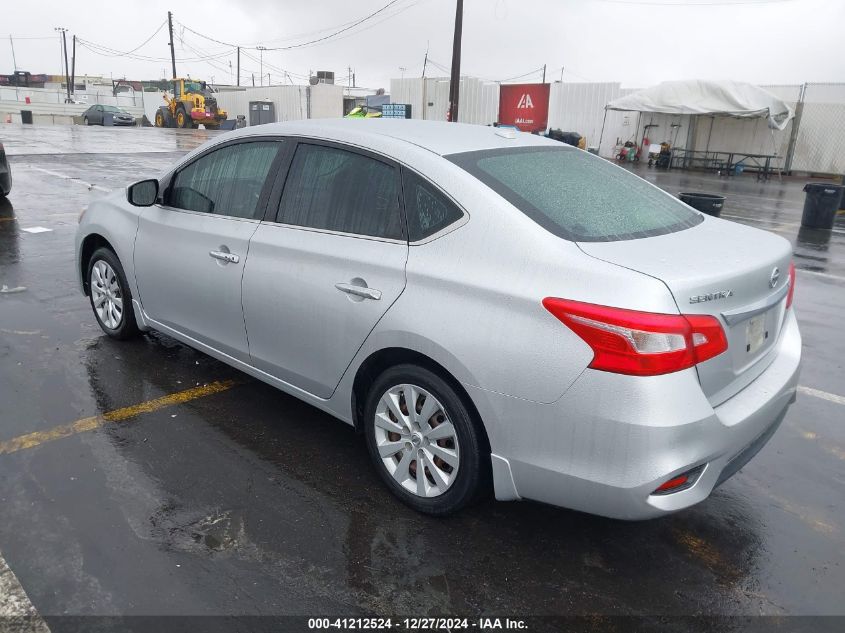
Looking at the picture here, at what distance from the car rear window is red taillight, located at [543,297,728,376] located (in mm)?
436

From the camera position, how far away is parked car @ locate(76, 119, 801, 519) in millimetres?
2525

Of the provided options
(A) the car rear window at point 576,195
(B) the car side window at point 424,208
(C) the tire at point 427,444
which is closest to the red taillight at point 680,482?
(C) the tire at point 427,444

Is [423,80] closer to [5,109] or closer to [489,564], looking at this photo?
[489,564]

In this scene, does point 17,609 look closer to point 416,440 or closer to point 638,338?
point 416,440

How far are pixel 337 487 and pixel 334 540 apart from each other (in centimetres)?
45

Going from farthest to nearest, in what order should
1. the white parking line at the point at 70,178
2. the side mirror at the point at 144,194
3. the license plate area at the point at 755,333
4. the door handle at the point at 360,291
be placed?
the white parking line at the point at 70,178 → the side mirror at the point at 144,194 → the door handle at the point at 360,291 → the license plate area at the point at 755,333

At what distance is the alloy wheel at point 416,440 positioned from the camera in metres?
3.03

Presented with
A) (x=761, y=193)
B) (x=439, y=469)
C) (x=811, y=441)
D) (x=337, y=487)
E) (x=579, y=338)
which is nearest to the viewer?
(x=579, y=338)

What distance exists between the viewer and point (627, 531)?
3201 millimetres

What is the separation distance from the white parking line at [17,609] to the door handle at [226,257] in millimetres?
1846

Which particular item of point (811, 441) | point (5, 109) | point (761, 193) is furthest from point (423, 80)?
point (5, 109)

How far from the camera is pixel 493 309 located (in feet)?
9.01

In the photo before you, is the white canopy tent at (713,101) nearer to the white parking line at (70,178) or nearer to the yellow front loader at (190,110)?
the white parking line at (70,178)

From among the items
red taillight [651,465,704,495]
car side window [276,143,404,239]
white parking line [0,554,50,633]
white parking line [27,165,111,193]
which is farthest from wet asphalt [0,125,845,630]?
white parking line [27,165,111,193]
